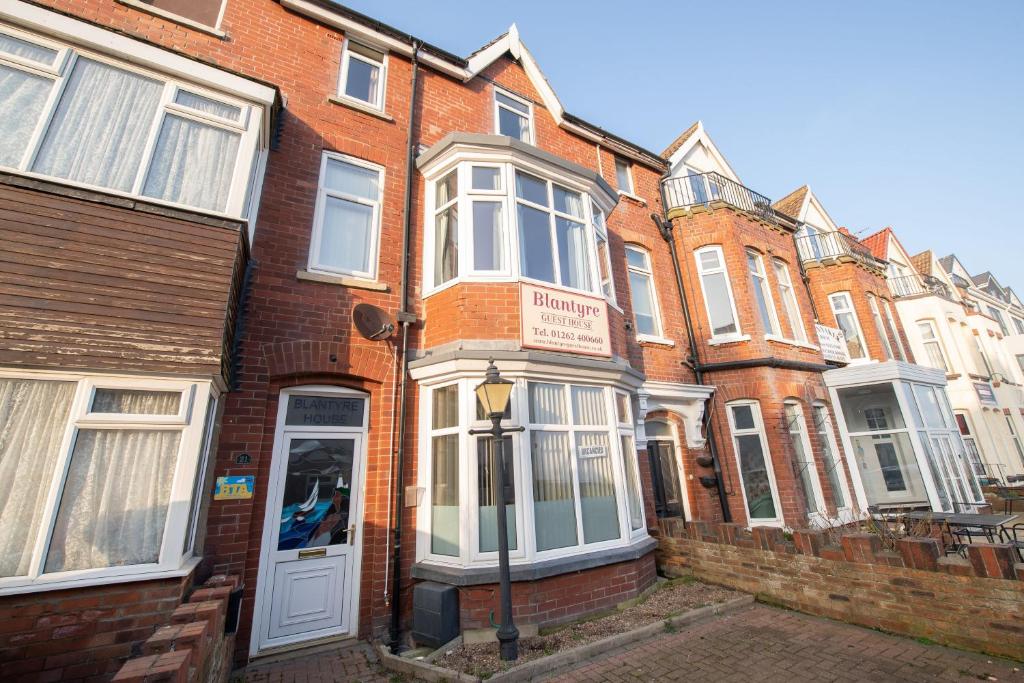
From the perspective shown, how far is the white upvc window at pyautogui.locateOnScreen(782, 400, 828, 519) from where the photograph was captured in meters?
9.38

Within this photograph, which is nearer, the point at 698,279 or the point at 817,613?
the point at 817,613

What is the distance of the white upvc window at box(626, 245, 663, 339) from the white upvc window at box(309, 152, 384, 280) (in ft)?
19.2

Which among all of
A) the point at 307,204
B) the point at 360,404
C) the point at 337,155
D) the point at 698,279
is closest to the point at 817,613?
the point at 360,404

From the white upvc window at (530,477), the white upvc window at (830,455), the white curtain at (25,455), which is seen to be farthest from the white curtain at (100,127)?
the white upvc window at (830,455)

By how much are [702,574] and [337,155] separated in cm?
895

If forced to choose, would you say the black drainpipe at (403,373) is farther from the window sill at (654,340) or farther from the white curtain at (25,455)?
the window sill at (654,340)

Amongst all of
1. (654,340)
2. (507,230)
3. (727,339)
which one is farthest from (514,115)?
(727,339)

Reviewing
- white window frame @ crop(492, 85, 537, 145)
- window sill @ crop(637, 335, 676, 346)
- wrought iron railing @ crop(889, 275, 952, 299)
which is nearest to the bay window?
window sill @ crop(637, 335, 676, 346)

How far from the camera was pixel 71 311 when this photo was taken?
3.87 m

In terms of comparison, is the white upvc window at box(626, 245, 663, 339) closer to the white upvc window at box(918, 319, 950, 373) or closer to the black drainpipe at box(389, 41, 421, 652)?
the black drainpipe at box(389, 41, 421, 652)

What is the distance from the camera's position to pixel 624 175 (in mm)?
11742

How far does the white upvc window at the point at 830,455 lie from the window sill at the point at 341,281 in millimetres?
10379

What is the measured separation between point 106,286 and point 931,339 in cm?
2709

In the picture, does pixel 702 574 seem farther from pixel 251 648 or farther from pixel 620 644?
pixel 251 648
